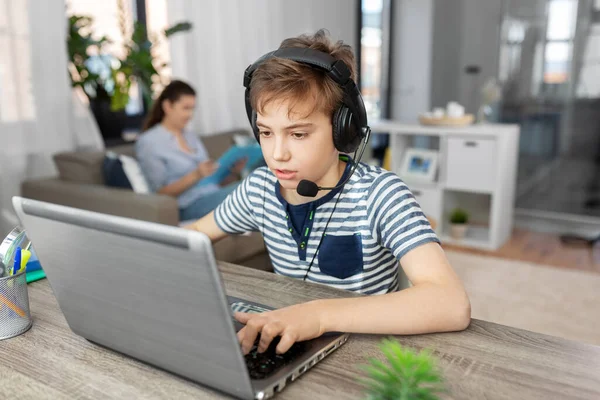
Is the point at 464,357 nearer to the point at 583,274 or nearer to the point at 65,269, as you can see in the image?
the point at 65,269

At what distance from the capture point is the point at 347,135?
98 cm

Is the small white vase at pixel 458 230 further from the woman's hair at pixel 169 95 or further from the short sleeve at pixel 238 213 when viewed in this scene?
the short sleeve at pixel 238 213

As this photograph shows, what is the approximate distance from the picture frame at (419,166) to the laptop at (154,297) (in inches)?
117

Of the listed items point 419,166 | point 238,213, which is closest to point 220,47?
point 419,166

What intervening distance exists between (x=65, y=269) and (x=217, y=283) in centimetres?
27

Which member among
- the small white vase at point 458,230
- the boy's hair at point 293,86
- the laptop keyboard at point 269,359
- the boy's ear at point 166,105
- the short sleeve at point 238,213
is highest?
the boy's hair at point 293,86

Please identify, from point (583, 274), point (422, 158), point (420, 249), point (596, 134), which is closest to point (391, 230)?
point (420, 249)

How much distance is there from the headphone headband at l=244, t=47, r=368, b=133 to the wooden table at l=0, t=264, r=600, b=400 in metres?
0.40

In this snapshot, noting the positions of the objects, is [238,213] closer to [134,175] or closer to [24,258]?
[24,258]

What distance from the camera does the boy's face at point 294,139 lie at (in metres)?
0.92

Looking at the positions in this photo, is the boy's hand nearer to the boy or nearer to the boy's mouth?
Result: the boy

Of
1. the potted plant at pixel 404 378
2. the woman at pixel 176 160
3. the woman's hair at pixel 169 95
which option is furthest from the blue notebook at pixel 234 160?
the potted plant at pixel 404 378

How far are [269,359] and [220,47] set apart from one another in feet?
9.90

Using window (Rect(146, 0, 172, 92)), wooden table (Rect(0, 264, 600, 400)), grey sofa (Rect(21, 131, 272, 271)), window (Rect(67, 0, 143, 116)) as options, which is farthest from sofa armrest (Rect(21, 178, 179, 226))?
wooden table (Rect(0, 264, 600, 400))
